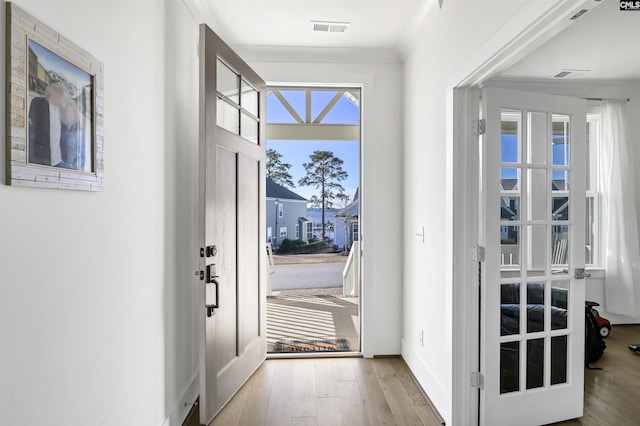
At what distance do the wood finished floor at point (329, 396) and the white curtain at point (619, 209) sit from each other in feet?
9.72

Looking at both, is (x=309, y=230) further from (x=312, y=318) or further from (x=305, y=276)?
(x=312, y=318)

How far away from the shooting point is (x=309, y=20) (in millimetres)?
2748

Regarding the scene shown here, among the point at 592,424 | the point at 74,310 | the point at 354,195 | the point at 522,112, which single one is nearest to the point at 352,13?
the point at 522,112

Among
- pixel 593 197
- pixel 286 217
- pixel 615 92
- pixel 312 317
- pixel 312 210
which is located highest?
pixel 615 92

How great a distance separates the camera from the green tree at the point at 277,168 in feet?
24.1

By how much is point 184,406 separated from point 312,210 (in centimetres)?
564

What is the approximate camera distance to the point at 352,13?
265 cm

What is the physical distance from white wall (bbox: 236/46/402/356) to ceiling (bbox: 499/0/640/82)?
131 cm

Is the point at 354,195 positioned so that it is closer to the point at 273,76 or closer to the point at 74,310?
the point at 273,76

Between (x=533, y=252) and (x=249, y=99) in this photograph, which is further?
(x=249, y=99)

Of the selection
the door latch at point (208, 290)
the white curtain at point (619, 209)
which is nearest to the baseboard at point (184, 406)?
the door latch at point (208, 290)

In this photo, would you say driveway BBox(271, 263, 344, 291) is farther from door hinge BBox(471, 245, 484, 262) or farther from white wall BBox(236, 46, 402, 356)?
door hinge BBox(471, 245, 484, 262)

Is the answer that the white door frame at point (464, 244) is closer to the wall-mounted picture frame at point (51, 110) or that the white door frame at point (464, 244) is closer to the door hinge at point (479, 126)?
the door hinge at point (479, 126)

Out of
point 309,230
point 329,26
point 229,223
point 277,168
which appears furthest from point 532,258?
point 309,230
